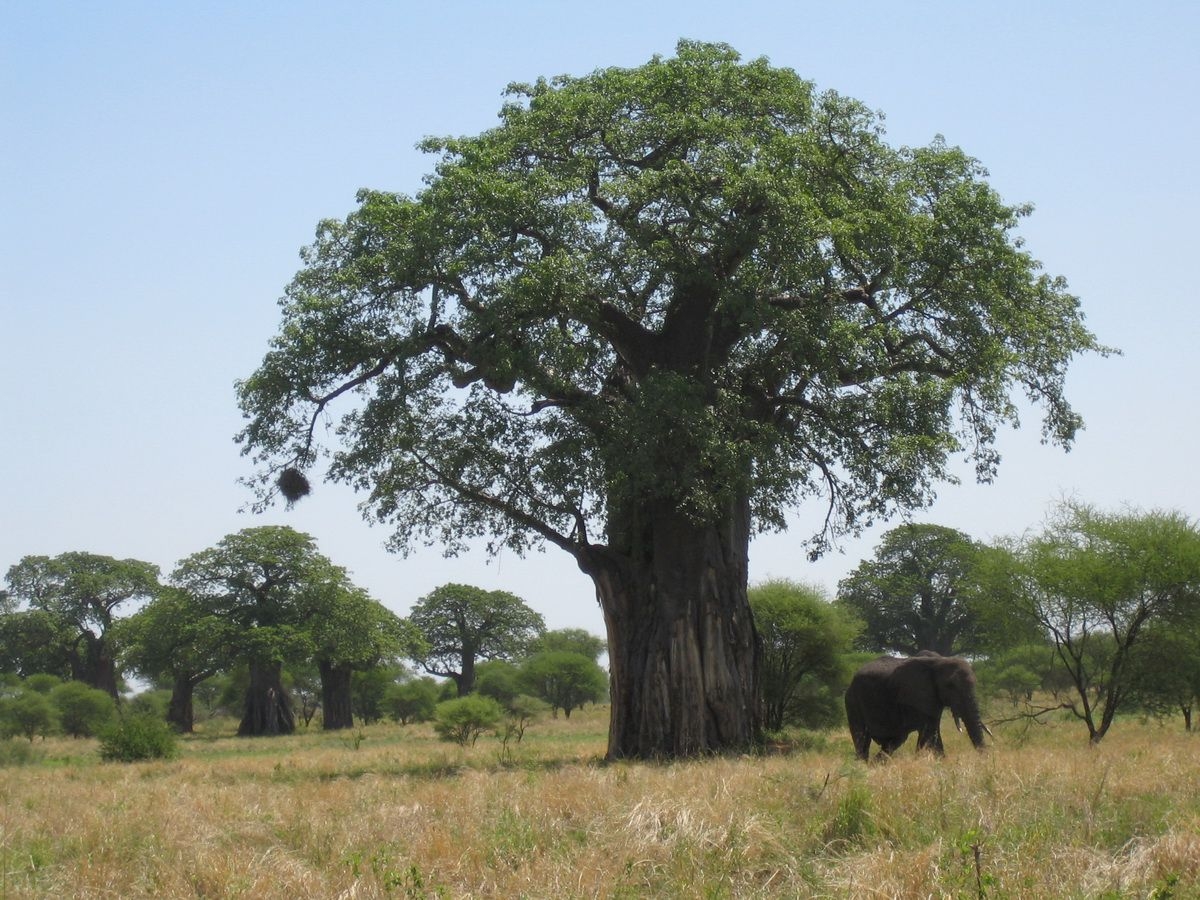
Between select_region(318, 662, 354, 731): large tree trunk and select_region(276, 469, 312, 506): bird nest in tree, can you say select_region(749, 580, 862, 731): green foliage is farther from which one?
select_region(318, 662, 354, 731): large tree trunk

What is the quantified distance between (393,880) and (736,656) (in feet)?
36.1

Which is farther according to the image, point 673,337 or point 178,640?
point 178,640

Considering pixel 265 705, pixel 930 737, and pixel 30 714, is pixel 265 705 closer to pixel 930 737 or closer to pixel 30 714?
pixel 30 714

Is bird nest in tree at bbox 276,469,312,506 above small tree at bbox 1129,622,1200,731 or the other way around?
above

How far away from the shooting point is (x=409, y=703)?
56.3 m

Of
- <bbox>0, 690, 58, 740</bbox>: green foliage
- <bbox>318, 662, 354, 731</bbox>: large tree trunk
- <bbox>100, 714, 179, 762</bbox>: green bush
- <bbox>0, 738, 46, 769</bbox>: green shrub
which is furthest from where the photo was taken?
<bbox>318, 662, 354, 731</bbox>: large tree trunk

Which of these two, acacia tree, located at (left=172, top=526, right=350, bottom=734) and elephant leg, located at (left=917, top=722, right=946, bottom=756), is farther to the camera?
acacia tree, located at (left=172, top=526, right=350, bottom=734)

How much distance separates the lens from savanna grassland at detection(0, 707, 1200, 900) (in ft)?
23.4

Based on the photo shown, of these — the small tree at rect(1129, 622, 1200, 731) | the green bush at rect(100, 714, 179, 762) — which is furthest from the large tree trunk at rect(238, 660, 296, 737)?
the small tree at rect(1129, 622, 1200, 731)

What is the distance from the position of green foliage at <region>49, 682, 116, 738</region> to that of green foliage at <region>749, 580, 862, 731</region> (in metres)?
27.6

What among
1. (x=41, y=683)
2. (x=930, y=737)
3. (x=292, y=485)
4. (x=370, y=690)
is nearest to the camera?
(x=930, y=737)

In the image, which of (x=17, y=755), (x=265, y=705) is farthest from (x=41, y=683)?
(x=17, y=755)

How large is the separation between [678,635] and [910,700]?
10.8 feet

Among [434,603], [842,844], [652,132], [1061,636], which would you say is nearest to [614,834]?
[842,844]
